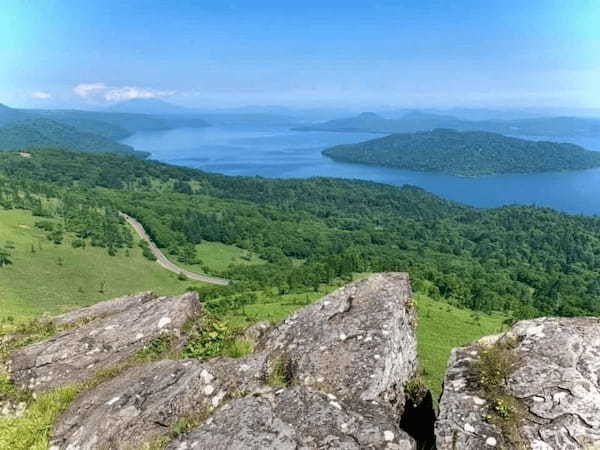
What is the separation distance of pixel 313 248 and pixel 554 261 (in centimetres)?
7747

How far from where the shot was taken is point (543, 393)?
259 inches

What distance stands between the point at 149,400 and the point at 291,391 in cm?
262

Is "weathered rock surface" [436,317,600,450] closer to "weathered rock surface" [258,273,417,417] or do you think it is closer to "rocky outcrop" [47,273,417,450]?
"rocky outcrop" [47,273,417,450]

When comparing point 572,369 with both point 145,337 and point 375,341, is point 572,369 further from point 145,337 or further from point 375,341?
point 145,337

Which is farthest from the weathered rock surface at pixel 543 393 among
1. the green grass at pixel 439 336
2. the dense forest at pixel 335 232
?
the dense forest at pixel 335 232

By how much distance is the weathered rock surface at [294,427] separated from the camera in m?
6.13

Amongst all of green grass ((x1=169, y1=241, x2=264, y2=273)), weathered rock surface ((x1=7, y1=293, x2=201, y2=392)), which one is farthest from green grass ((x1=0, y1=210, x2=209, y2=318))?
weathered rock surface ((x1=7, y1=293, x2=201, y2=392))

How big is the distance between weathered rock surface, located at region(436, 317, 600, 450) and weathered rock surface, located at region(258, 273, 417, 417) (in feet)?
3.88

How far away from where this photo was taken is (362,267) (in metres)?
66.4

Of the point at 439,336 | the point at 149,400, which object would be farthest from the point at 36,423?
the point at 439,336

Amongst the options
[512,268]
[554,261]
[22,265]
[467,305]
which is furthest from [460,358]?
[554,261]

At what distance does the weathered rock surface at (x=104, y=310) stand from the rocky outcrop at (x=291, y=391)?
4.42 metres

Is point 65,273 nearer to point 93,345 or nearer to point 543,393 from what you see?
point 93,345

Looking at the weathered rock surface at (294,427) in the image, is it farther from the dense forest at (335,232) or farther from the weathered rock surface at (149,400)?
the dense forest at (335,232)
